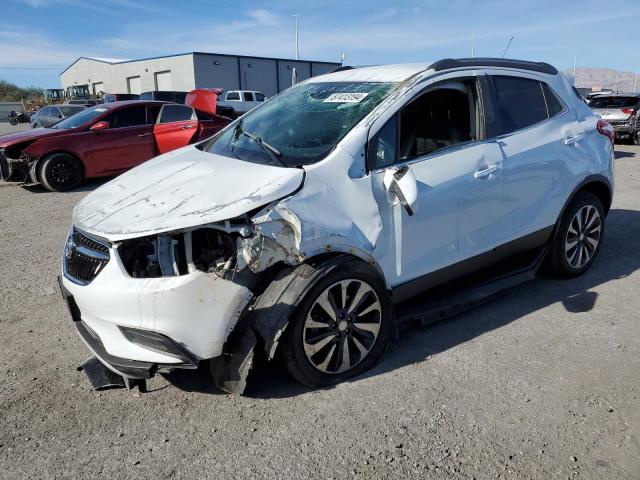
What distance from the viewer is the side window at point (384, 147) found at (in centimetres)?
319

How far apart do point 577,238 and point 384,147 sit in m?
2.35

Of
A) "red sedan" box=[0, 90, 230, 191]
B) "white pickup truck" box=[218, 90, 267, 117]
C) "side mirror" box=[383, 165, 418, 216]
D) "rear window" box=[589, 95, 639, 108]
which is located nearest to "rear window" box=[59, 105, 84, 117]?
"white pickup truck" box=[218, 90, 267, 117]

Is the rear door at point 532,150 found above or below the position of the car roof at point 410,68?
below

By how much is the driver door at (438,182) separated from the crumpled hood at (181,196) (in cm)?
68

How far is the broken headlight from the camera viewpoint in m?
2.68

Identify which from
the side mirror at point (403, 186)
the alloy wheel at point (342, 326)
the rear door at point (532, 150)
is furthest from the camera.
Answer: the rear door at point (532, 150)

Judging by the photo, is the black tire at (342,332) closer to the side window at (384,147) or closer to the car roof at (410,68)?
the side window at (384,147)

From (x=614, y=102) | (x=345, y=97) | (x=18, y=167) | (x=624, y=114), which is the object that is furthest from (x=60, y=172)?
(x=614, y=102)

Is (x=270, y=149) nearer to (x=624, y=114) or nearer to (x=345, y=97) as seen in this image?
(x=345, y=97)

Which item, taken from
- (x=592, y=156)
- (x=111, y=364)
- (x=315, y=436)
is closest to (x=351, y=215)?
(x=315, y=436)

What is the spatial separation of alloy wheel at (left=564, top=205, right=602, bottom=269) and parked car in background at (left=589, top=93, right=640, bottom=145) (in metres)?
12.9

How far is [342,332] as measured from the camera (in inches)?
122

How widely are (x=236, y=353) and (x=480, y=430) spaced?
134cm

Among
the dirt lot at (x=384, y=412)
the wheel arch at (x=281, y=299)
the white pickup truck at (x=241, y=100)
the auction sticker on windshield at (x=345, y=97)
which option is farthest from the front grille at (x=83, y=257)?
the white pickup truck at (x=241, y=100)
